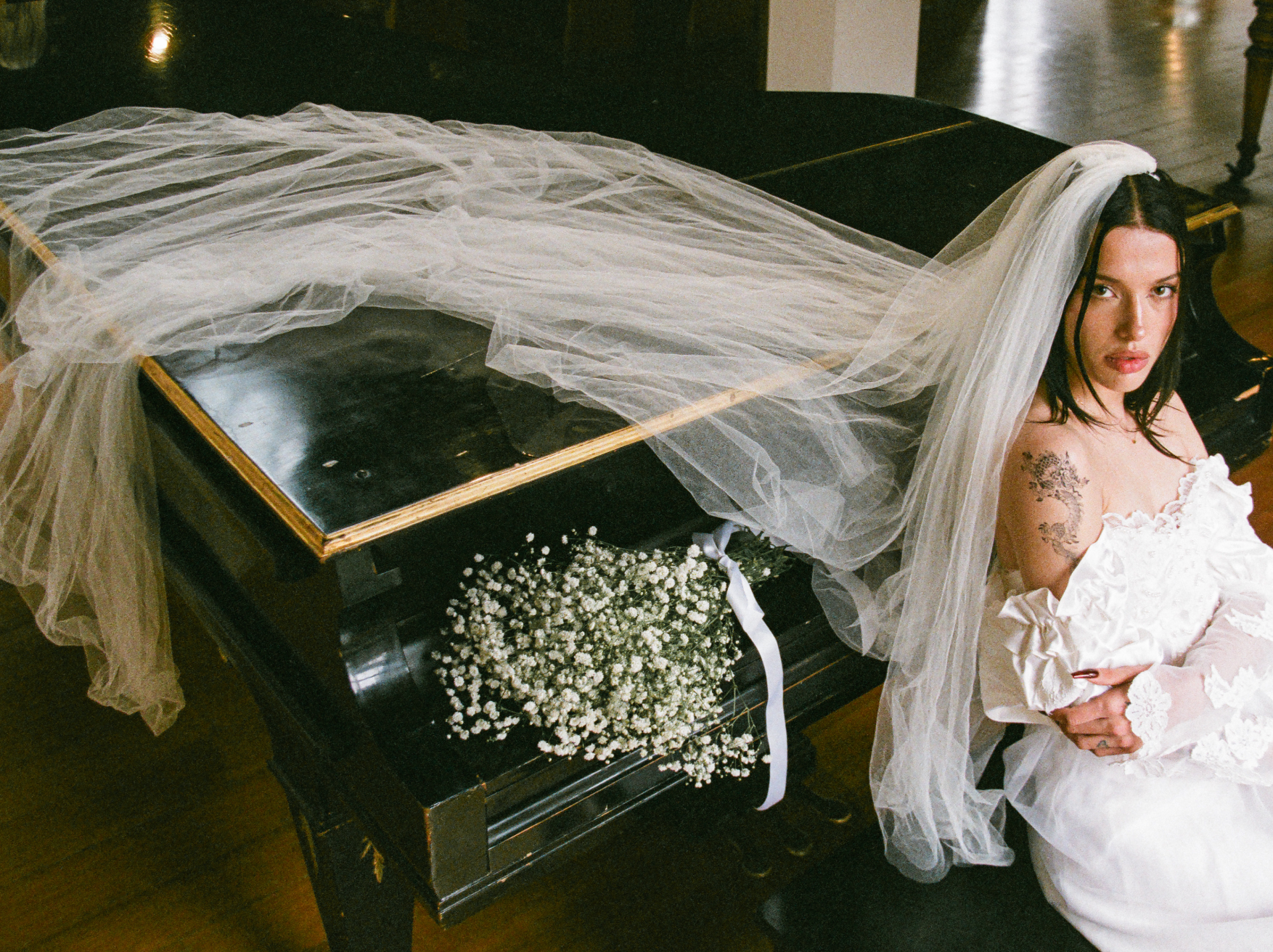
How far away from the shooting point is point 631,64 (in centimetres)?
369

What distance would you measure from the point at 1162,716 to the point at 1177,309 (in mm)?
560

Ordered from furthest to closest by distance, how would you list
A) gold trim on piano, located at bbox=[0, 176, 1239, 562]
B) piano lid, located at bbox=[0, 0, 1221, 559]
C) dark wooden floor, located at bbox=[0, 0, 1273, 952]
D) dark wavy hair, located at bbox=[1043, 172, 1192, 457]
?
dark wooden floor, located at bbox=[0, 0, 1273, 952]
dark wavy hair, located at bbox=[1043, 172, 1192, 457]
piano lid, located at bbox=[0, 0, 1221, 559]
gold trim on piano, located at bbox=[0, 176, 1239, 562]

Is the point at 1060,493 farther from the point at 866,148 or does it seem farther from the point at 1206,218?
the point at 866,148

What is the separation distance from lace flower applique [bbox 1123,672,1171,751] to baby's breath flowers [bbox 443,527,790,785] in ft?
1.75

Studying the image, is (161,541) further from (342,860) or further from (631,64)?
(631,64)

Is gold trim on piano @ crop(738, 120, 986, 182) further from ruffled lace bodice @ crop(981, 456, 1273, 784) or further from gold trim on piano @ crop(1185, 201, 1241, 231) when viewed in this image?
ruffled lace bodice @ crop(981, 456, 1273, 784)

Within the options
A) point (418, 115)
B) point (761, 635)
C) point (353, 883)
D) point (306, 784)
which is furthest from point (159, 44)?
point (761, 635)

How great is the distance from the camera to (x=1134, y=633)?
156cm

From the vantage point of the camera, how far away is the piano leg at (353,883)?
1.63m

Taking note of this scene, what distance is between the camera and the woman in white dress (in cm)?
151

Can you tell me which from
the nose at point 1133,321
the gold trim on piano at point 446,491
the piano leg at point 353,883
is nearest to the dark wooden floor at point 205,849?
the piano leg at point 353,883

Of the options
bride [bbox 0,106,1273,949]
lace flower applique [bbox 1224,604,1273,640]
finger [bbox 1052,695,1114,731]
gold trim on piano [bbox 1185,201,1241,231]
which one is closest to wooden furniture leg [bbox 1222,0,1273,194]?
gold trim on piano [bbox 1185,201,1241,231]

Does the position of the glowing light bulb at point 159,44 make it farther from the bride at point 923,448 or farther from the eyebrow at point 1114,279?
the eyebrow at point 1114,279

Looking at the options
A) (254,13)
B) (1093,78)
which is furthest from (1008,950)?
(1093,78)
